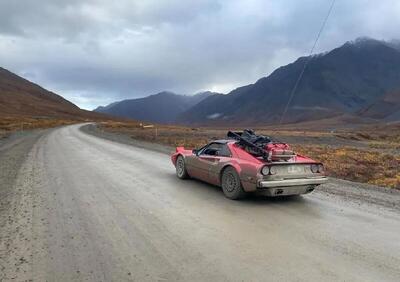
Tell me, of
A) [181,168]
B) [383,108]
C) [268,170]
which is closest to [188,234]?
[268,170]

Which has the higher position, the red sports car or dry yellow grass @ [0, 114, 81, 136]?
the red sports car

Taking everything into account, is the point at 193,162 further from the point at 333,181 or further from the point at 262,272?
the point at 262,272

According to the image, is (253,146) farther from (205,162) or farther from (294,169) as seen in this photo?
(205,162)

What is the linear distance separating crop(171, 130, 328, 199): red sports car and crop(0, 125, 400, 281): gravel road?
315 mm

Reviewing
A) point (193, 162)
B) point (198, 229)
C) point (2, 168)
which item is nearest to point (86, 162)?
point (2, 168)

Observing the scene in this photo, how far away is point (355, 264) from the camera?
18.0 ft

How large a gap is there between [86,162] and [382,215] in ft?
34.4

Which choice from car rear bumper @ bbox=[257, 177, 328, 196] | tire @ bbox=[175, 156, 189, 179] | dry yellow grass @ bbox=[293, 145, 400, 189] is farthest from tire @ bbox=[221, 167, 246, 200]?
dry yellow grass @ bbox=[293, 145, 400, 189]

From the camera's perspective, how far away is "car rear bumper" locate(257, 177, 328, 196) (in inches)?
346

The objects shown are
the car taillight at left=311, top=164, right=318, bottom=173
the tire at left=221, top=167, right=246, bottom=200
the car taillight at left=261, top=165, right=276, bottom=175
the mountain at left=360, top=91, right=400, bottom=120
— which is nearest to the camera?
the car taillight at left=261, top=165, right=276, bottom=175

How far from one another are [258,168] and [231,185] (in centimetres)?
88

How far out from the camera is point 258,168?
28.9ft

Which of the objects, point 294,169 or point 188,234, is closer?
point 188,234

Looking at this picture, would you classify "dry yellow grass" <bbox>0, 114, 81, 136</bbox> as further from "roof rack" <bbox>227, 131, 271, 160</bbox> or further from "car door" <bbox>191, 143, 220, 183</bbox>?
"roof rack" <bbox>227, 131, 271, 160</bbox>
